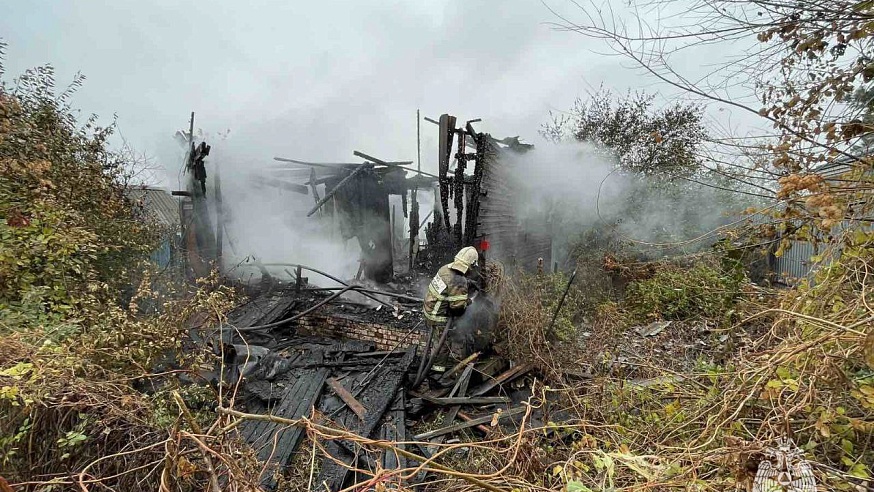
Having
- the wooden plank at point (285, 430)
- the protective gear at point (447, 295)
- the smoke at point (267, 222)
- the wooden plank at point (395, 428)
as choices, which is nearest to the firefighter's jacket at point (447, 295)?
the protective gear at point (447, 295)

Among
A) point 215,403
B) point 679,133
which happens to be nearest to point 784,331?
point 215,403

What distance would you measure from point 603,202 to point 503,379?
8840 mm

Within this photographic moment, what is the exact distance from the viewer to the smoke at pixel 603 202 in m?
10.9

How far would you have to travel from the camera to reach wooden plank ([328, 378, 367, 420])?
15.8ft

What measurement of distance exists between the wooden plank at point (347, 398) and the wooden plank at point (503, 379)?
1525mm

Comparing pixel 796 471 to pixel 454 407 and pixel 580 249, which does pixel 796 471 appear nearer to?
pixel 454 407

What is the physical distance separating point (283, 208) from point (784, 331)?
10861 mm

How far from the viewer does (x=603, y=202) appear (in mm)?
12297

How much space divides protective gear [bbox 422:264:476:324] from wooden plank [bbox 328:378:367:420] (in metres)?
1.49

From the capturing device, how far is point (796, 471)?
1.72 m

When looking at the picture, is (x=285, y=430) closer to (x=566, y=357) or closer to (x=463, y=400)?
(x=463, y=400)

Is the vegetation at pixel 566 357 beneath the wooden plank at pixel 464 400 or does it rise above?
above

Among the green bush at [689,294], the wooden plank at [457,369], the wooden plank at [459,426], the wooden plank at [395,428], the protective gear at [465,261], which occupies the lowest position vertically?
the wooden plank at [395,428]

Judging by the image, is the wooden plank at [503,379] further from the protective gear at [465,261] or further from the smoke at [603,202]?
the smoke at [603,202]
